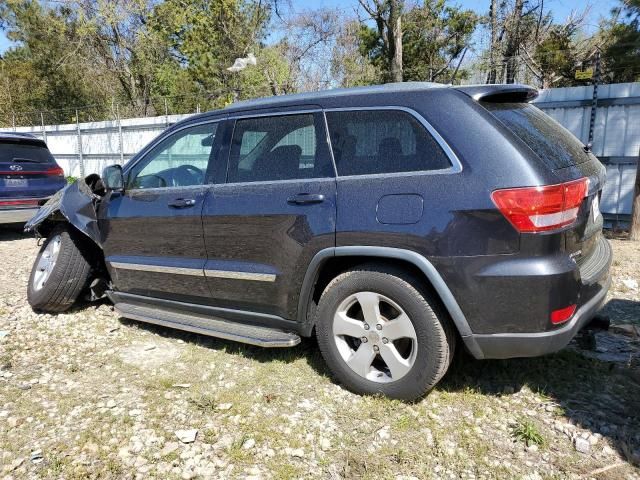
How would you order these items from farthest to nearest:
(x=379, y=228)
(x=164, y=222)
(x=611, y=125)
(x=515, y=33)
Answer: (x=515, y=33)
(x=611, y=125)
(x=164, y=222)
(x=379, y=228)

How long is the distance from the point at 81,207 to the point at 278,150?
2061 mm

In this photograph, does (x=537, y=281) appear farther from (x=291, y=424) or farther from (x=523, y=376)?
(x=291, y=424)

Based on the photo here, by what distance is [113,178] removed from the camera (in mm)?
4078

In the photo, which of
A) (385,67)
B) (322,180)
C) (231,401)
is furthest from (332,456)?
(385,67)

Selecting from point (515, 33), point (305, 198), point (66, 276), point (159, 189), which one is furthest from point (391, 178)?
point (515, 33)

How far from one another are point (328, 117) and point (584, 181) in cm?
150

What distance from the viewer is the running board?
3.32 m

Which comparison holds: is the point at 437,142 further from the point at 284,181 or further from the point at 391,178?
the point at 284,181

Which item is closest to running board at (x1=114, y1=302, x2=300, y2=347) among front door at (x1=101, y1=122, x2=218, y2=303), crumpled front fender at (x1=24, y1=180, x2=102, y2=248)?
front door at (x1=101, y1=122, x2=218, y2=303)

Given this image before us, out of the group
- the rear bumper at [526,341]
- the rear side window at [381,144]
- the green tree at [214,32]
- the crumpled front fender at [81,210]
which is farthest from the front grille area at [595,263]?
the green tree at [214,32]

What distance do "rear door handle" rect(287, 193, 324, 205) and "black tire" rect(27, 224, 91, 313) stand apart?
2437 mm

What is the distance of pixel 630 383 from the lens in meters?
3.19

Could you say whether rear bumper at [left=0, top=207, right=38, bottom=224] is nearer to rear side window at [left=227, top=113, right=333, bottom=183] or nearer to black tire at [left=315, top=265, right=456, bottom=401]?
rear side window at [left=227, top=113, right=333, bottom=183]

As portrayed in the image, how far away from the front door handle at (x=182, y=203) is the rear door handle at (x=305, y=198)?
2.84ft
